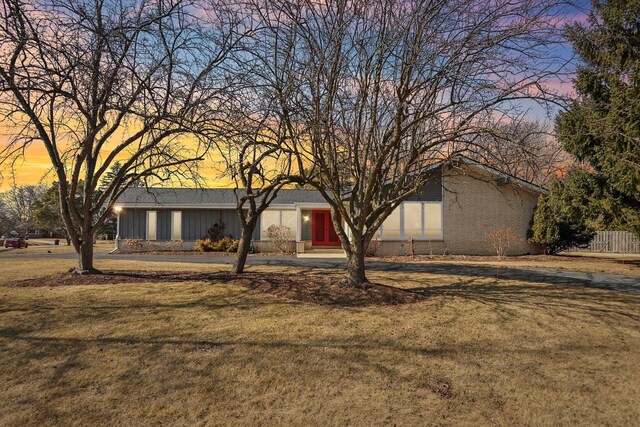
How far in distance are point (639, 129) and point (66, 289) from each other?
58.9 ft

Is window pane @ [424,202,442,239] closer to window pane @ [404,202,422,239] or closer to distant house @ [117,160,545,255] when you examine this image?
distant house @ [117,160,545,255]

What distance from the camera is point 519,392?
17.3 feet

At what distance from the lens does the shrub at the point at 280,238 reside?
23.0 metres

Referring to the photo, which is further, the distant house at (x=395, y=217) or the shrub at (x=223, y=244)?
the shrub at (x=223, y=244)

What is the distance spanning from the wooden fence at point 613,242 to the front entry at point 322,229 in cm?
1836

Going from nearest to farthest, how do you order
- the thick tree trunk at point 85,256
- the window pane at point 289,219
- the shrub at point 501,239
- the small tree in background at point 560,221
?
1. the thick tree trunk at point 85,256
2. the small tree in background at point 560,221
3. the shrub at point 501,239
4. the window pane at point 289,219

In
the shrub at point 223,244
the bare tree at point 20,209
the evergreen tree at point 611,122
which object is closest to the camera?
the evergreen tree at point 611,122

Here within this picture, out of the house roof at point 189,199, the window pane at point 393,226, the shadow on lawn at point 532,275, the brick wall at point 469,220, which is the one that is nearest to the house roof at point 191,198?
the house roof at point 189,199

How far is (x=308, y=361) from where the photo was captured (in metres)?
5.91

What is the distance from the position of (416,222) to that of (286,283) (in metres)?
12.2

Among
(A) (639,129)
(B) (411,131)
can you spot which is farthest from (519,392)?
(A) (639,129)

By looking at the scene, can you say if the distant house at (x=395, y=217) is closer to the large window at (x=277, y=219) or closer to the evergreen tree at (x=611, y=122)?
the large window at (x=277, y=219)

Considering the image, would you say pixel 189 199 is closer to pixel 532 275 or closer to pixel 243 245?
pixel 243 245

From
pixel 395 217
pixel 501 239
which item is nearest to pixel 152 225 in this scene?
pixel 395 217
